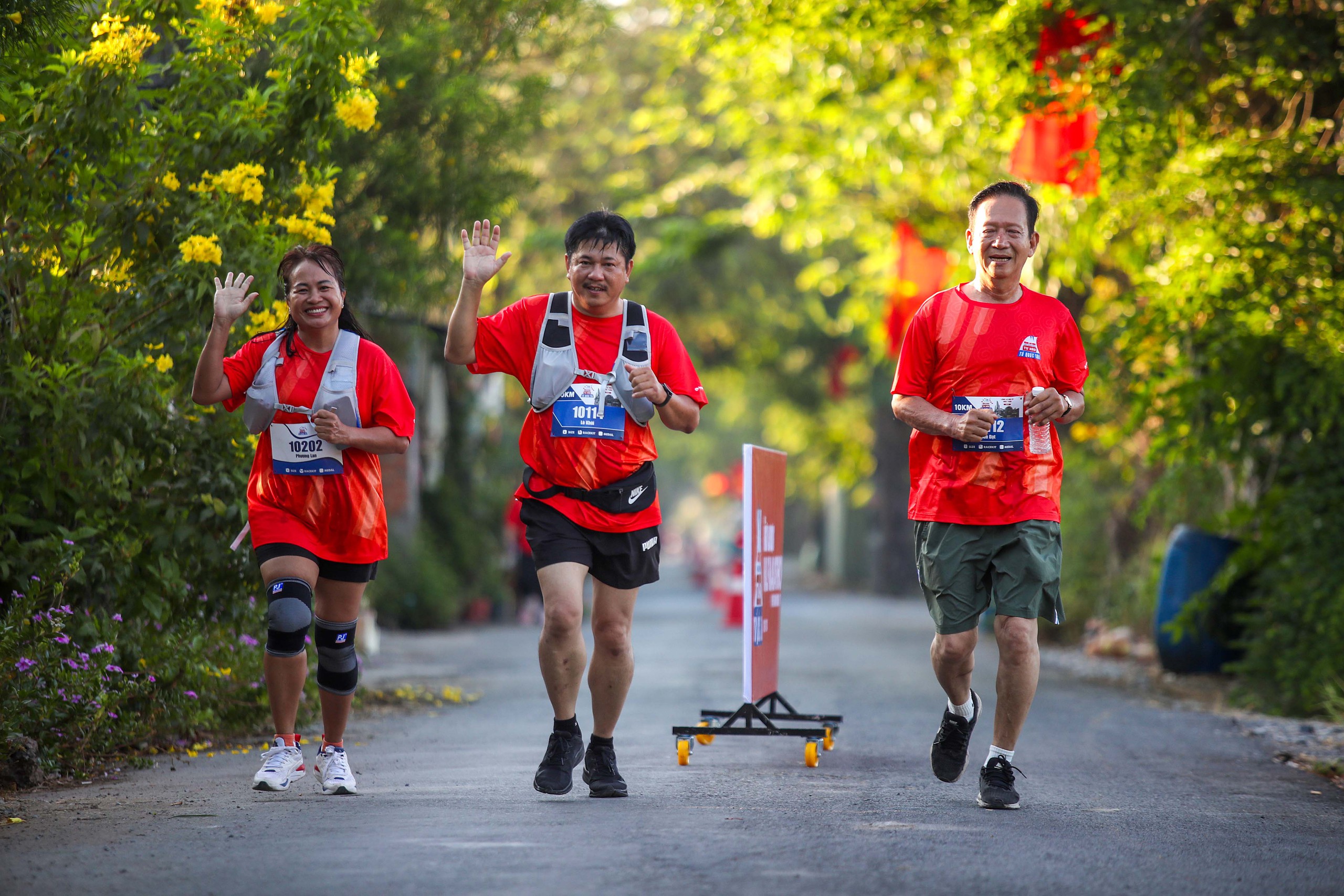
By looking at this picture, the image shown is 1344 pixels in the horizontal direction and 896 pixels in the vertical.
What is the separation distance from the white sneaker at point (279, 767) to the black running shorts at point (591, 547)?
44.2 inches

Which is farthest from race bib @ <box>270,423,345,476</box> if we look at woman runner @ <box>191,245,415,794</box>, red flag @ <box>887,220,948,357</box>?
red flag @ <box>887,220,948,357</box>

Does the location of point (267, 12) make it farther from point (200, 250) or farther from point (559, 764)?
point (559, 764)

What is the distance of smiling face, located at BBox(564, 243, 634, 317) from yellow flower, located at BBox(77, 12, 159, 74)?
2079mm

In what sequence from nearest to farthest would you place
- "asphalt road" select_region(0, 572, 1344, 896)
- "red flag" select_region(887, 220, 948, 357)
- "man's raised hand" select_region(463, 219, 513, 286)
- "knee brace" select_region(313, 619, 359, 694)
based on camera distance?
"asphalt road" select_region(0, 572, 1344, 896), "man's raised hand" select_region(463, 219, 513, 286), "knee brace" select_region(313, 619, 359, 694), "red flag" select_region(887, 220, 948, 357)

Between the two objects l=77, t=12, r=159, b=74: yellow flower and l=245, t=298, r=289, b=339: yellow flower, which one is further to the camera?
l=245, t=298, r=289, b=339: yellow flower

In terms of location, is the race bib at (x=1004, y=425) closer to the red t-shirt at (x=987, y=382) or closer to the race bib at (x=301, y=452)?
the red t-shirt at (x=987, y=382)

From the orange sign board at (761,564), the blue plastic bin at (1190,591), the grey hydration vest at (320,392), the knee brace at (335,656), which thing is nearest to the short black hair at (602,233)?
the grey hydration vest at (320,392)

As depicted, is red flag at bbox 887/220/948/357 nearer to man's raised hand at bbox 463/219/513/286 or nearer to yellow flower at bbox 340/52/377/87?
yellow flower at bbox 340/52/377/87

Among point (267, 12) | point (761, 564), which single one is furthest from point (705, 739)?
point (267, 12)

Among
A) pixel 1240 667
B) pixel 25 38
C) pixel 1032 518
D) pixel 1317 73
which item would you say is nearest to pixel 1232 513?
pixel 1240 667

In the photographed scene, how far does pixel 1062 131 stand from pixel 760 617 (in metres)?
5.55

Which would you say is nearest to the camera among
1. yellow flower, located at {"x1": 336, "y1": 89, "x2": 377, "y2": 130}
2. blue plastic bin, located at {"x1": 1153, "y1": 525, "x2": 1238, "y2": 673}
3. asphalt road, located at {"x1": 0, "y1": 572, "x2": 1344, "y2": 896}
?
asphalt road, located at {"x1": 0, "y1": 572, "x2": 1344, "y2": 896}

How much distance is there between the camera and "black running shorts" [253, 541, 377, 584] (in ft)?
18.1

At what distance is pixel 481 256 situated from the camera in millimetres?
5441
